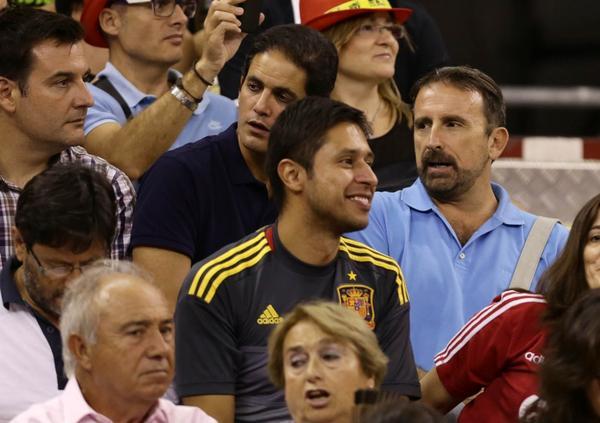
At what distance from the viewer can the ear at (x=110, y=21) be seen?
23.7 ft

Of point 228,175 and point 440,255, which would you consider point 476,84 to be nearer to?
point 440,255

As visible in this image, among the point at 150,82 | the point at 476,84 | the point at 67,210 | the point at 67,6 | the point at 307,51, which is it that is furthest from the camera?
the point at 67,6

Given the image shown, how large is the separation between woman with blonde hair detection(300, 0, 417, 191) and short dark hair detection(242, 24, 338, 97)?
0.76 meters

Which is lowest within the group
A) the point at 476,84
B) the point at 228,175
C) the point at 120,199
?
the point at 120,199

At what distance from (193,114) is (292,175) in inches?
50.5

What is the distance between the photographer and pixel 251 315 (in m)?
5.64

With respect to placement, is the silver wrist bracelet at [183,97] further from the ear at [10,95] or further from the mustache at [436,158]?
the mustache at [436,158]

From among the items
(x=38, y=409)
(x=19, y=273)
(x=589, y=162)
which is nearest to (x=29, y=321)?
(x=19, y=273)

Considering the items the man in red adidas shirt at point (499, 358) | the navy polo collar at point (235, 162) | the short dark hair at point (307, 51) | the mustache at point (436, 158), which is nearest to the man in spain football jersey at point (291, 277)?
the man in red adidas shirt at point (499, 358)

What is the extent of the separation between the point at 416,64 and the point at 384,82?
0.43 metres

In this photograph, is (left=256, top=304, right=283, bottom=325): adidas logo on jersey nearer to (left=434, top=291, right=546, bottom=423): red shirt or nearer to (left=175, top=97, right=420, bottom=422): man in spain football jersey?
(left=175, top=97, right=420, bottom=422): man in spain football jersey

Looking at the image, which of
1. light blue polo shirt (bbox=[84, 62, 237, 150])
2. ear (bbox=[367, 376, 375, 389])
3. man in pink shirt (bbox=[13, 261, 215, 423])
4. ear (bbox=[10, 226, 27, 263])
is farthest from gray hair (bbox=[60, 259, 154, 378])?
light blue polo shirt (bbox=[84, 62, 237, 150])

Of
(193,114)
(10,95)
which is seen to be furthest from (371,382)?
(193,114)

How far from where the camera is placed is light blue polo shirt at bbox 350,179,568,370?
6410 millimetres
